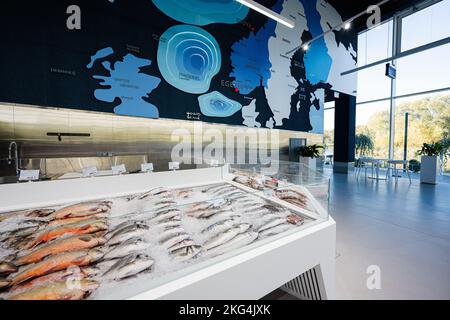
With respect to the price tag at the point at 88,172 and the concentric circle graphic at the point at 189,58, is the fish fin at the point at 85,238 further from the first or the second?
the concentric circle graphic at the point at 189,58

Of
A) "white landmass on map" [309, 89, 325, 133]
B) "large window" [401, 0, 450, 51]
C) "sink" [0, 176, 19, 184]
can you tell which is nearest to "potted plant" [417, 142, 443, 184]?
"white landmass on map" [309, 89, 325, 133]

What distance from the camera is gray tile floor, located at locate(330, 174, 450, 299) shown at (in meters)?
1.87

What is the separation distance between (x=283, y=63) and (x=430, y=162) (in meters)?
5.98

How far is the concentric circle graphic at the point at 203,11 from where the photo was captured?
13.9 feet

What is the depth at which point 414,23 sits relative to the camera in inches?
293

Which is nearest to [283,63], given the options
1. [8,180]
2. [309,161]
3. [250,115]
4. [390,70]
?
[250,115]

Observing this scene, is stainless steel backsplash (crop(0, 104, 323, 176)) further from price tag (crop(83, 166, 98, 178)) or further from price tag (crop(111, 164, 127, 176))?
price tag (crop(83, 166, 98, 178))

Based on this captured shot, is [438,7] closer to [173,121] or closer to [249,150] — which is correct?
[249,150]

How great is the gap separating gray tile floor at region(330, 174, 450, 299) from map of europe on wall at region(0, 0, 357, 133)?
340 cm

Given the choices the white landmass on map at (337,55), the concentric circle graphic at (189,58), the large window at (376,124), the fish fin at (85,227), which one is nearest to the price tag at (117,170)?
the fish fin at (85,227)

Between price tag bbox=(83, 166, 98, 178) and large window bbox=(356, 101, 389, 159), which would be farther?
large window bbox=(356, 101, 389, 159)

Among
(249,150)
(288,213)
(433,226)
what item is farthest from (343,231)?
(249,150)

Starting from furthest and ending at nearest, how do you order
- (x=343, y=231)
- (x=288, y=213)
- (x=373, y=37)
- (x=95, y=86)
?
(x=373, y=37), (x=95, y=86), (x=343, y=231), (x=288, y=213)
